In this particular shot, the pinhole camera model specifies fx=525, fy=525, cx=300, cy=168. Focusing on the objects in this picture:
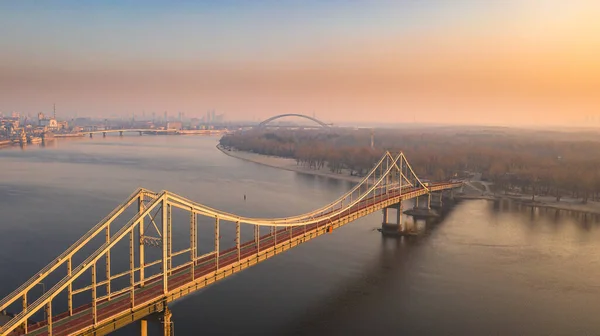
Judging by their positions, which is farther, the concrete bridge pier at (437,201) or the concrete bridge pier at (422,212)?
the concrete bridge pier at (437,201)

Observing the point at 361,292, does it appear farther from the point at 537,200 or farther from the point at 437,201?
the point at 537,200

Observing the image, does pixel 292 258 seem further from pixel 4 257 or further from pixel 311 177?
pixel 311 177

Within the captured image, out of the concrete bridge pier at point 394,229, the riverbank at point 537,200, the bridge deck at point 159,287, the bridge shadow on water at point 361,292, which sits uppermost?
the bridge deck at point 159,287

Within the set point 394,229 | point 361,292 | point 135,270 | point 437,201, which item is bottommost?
point 361,292

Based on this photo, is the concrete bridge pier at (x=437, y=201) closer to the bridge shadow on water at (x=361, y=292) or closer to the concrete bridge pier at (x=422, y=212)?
the concrete bridge pier at (x=422, y=212)

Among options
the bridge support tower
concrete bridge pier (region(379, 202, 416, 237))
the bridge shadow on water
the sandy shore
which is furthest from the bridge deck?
the sandy shore

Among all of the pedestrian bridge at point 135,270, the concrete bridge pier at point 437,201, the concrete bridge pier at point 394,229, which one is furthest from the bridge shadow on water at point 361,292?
the concrete bridge pier at point 437,201

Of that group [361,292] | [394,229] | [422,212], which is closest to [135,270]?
[361,292]
